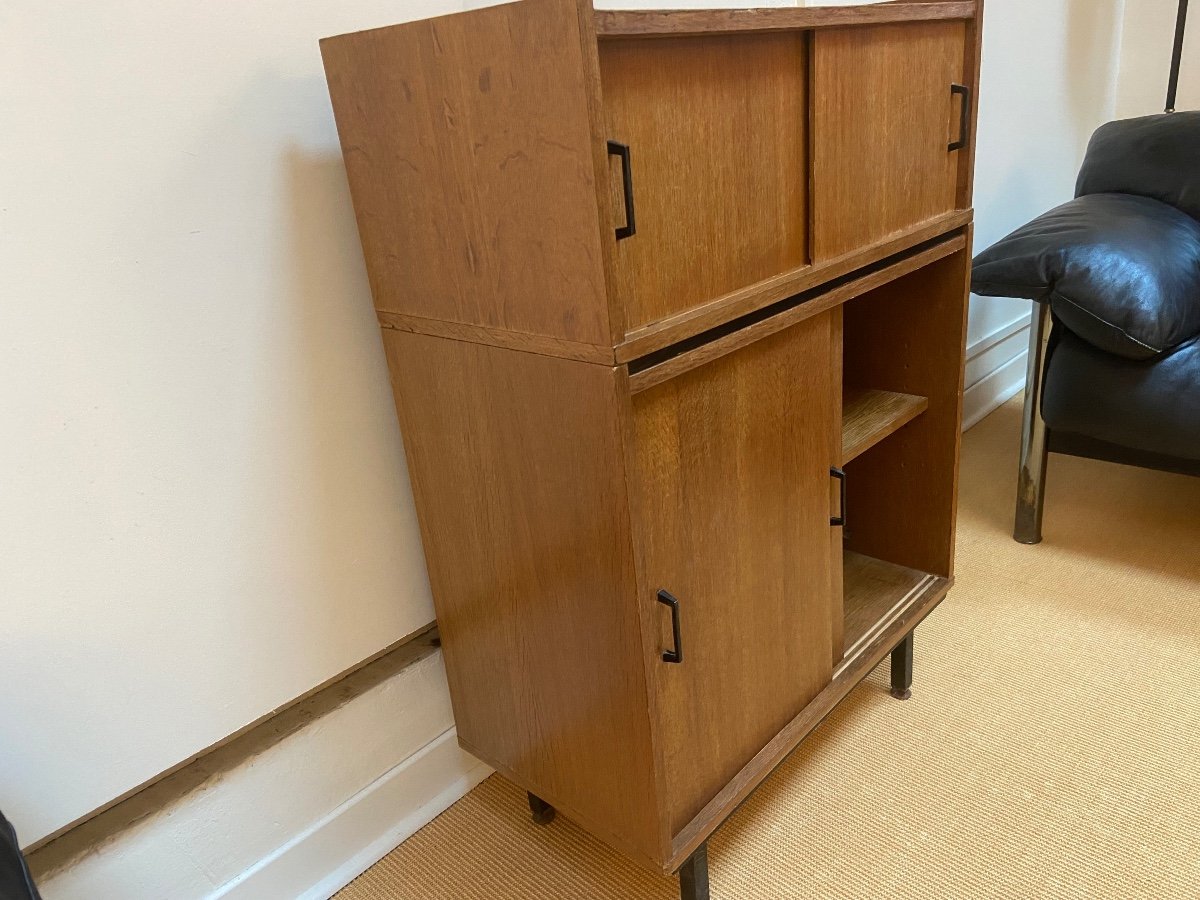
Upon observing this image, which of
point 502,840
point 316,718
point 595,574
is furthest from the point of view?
point 502,840

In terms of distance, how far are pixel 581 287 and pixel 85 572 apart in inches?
23.4

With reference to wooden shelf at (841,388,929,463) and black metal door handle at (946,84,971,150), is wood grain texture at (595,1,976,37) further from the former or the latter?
wooden shelf at (841,388,929,463)

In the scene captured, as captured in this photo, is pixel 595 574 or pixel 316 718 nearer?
pixel 595 574

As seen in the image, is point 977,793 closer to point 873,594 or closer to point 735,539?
point 873,594

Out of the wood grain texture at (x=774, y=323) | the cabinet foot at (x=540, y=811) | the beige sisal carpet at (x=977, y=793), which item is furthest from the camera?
the cabinet foot at (x=540, y=811)

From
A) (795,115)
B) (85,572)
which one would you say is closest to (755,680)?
(795,115)

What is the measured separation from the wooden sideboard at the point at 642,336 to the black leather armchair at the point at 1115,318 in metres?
0.41

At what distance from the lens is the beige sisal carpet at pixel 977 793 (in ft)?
3.80

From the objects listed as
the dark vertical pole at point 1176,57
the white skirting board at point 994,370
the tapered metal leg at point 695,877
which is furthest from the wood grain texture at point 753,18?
the dark vertical pole at point 1176,57

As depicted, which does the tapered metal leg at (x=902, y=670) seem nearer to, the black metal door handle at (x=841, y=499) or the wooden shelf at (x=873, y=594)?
the wooden shelf at (x=873, y=594)

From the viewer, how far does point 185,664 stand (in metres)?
1.00

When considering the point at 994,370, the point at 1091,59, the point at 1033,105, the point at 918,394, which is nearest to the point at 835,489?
the point at 918,394

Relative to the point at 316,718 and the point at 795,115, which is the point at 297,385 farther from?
the point at 795,115

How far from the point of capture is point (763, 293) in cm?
91
